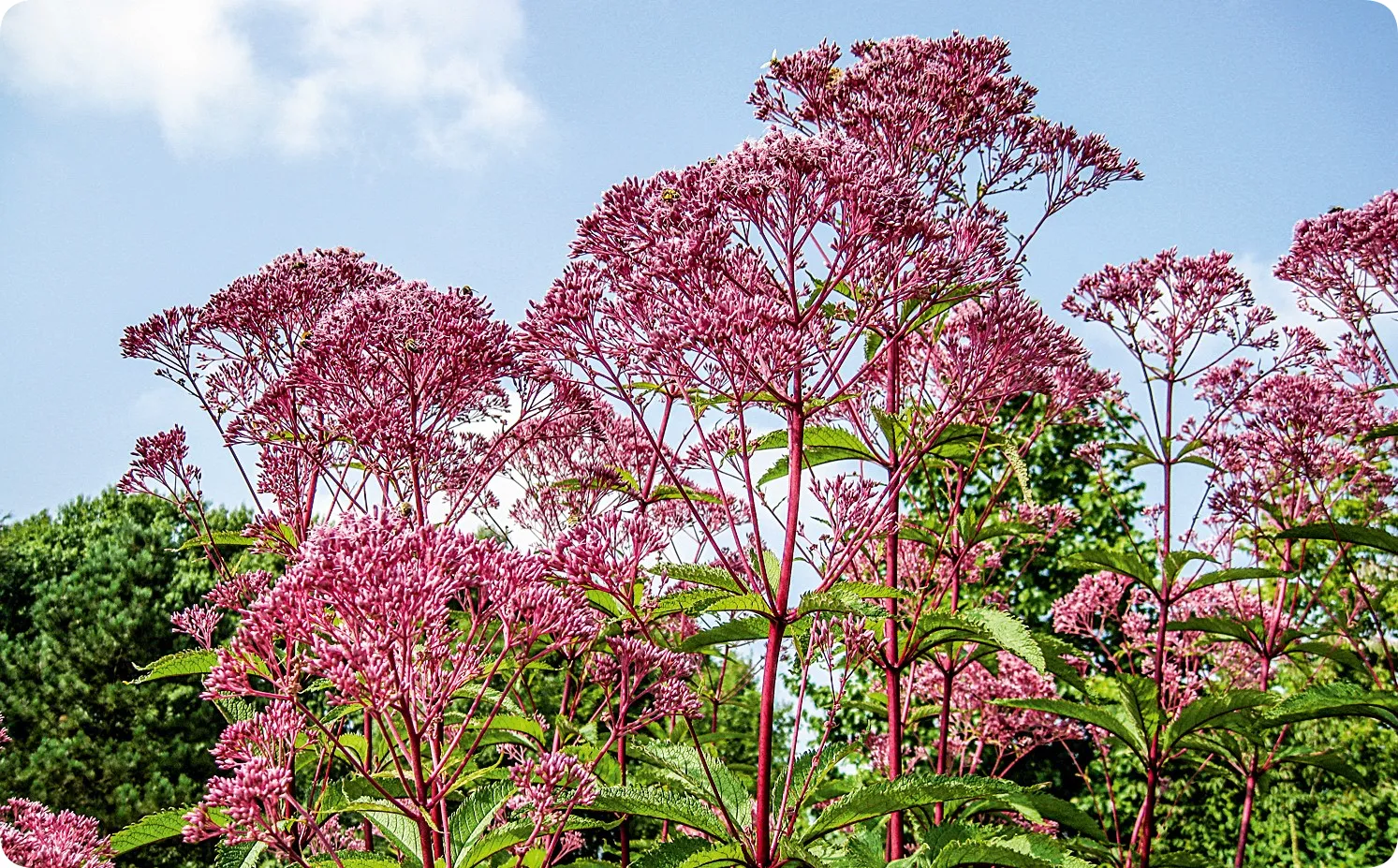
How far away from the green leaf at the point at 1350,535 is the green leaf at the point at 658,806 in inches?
108

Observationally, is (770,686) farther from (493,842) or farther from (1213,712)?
(1213,712)

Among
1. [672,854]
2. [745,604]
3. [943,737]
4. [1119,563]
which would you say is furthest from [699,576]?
[1119,563]

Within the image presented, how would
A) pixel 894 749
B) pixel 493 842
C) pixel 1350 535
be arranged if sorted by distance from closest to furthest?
pixel 493 842
pixel 894 749
pixel 1350 535

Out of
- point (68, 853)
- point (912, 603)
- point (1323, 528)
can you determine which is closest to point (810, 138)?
point (912, 603)

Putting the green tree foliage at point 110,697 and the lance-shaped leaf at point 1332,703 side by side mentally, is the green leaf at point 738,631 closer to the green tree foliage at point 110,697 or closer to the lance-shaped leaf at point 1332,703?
the lance-shaped leaf at point 1332,703

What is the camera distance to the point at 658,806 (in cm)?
251

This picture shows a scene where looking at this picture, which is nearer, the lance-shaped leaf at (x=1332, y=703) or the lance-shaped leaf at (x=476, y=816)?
the lance-shaped leaf at (x=476, y=816)

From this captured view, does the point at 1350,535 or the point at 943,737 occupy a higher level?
the point at 1350,535

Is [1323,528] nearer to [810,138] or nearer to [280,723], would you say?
[810,138]

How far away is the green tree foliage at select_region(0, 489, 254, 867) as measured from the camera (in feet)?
45.0

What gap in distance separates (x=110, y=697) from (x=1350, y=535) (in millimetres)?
15075

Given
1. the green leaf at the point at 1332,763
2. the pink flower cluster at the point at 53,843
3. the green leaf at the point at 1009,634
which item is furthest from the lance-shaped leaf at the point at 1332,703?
the pink flower cluster at the point at 53,843

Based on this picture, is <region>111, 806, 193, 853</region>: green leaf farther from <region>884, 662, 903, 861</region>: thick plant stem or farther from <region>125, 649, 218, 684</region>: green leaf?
<region>884, 662, 903, 861</region>: thick plant stem

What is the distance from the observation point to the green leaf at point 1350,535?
154 inches
